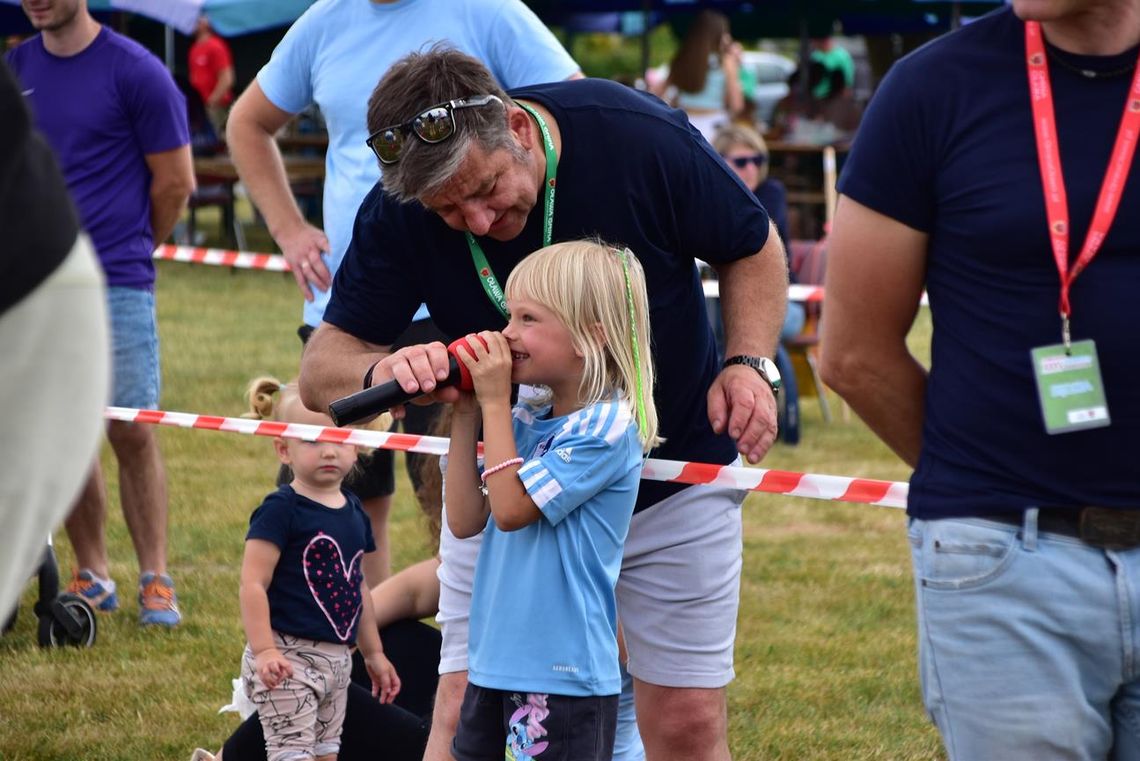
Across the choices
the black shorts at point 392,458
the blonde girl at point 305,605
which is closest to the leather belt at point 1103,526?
the blonde girl at point 305,605

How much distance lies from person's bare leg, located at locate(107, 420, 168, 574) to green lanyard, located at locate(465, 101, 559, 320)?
10.3 feet

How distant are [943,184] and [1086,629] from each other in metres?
0.67

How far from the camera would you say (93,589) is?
6.33 metres

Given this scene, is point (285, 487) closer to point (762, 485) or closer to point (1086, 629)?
point (762, 485)

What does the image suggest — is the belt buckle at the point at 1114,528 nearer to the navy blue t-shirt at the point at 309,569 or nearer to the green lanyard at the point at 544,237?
the green lanyard at the point at 544,237

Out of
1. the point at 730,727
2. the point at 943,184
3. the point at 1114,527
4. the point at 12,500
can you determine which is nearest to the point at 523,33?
the point at 730,727

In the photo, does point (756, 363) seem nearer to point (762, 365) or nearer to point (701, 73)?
point (762, 365)

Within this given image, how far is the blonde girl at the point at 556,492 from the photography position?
10.6 ft

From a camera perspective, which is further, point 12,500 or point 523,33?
point 523,33

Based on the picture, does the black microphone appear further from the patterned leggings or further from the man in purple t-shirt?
the man in purple t-shirt

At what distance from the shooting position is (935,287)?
8.53 ft

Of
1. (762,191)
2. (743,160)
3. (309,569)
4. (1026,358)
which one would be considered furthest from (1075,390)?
(762,191)

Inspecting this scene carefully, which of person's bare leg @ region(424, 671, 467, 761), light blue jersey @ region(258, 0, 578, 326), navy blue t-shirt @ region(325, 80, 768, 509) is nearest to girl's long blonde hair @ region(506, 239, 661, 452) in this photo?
navy blue t-shirt @ region(325, 80, 768, 509)

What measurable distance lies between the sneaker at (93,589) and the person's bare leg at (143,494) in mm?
152
